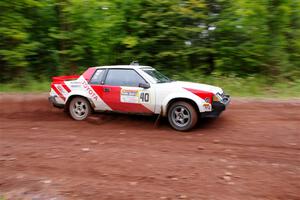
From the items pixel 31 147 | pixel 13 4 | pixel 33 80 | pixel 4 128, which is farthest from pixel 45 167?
pixel 13 4

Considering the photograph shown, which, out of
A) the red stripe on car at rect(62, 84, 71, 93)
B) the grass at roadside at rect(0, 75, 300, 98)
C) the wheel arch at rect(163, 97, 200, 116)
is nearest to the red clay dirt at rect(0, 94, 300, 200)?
the wheel arch at rect(163, 97, 200, 116)

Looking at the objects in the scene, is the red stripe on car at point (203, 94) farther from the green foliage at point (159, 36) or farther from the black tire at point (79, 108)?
the green foliage at point (159, 36)

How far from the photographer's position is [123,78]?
858 cm

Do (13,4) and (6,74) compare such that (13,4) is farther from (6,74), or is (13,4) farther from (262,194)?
(262,194)

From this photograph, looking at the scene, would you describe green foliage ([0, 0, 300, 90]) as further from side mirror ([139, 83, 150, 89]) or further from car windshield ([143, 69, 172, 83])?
side mirror ([139, 83, 150, 89])

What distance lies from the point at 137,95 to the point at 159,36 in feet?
22.2

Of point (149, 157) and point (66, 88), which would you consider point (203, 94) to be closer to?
point (149, 157)

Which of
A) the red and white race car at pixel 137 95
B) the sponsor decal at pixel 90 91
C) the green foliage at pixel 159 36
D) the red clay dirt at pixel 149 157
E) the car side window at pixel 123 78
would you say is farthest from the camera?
the green foliage at pixel 159 36

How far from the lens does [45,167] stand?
19.0ft

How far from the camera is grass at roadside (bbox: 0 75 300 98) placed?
39.9 ft

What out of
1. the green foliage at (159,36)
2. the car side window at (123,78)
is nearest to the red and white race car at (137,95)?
the car side window at (123,78)

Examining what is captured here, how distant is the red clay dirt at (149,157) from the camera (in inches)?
192

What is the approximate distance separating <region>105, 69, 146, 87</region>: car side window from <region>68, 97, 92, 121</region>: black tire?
2.94ft

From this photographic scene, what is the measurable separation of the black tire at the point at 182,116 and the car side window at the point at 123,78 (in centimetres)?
103
